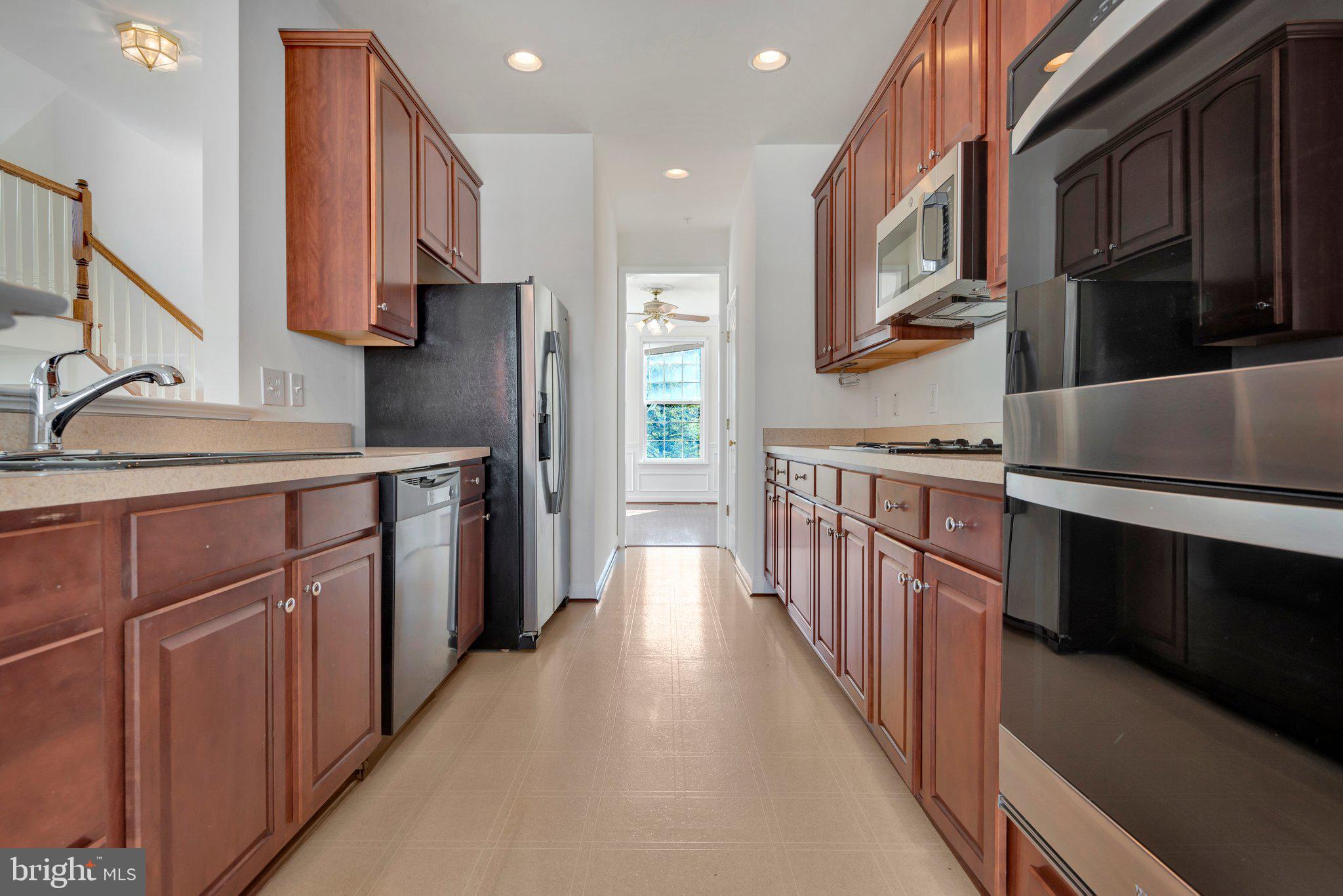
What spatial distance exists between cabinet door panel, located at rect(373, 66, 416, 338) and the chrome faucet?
41.7 inches

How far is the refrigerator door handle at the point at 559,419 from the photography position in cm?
289

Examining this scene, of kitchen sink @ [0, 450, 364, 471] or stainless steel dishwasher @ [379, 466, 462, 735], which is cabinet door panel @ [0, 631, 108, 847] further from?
stainless steel dishwasher @ [379, 466, 462, 735]

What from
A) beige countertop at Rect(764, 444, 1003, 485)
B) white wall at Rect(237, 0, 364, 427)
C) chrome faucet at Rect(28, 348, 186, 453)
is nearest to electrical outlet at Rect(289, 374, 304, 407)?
white wall at Rect(237, 0, 364, 427)

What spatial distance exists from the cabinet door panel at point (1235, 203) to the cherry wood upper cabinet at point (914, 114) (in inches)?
61.5

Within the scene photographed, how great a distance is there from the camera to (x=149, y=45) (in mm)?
1757

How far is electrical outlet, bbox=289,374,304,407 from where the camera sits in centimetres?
210

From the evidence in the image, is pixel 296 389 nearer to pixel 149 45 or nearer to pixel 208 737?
pixel 149 45

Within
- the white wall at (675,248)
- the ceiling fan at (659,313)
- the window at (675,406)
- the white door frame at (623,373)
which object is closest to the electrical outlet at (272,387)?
the white door frame at (623,373)

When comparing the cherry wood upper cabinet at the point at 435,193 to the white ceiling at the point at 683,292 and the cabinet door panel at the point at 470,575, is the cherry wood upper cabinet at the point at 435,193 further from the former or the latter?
the white ceiling at the point at 683,292

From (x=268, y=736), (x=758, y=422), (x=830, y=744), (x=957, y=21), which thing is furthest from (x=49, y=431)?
(x=758, y=422)

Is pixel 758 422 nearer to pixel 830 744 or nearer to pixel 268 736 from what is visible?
pixel 830 744

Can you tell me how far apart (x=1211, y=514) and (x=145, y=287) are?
278 centimetres

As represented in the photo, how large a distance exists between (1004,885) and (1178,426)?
868 millimetres

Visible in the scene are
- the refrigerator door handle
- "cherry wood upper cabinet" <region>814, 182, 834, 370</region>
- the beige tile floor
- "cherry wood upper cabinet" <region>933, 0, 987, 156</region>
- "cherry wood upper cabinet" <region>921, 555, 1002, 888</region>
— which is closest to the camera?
"cherry wood upper cabinet" <region>921, 555, 1002, 888</region>
